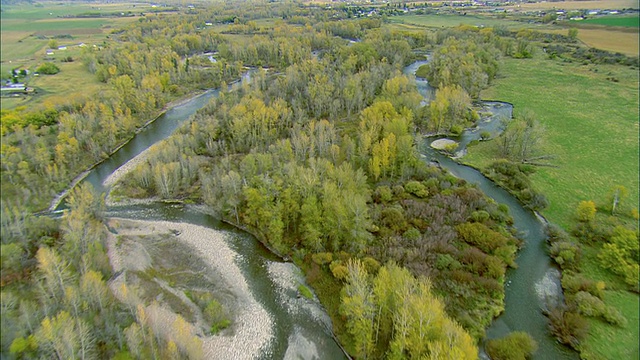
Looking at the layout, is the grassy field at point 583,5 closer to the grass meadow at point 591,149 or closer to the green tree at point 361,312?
the grass meadow at point 591,149

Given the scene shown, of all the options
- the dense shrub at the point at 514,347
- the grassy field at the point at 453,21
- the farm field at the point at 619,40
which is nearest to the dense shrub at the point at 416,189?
the dense shrub at the point at 514,347

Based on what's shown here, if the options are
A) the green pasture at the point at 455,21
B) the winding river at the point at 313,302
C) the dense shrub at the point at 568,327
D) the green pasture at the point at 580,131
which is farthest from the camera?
the green pasture at the point at 455,21

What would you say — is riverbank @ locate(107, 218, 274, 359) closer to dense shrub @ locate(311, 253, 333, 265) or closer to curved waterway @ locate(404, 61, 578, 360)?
dense shrub @ locate(311, 253, 333, 265)

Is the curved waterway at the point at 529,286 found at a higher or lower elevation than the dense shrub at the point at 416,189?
lower

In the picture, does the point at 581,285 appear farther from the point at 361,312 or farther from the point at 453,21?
the point at 453,21

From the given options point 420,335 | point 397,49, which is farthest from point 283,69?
point 420,335

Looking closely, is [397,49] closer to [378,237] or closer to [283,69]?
[283,69]

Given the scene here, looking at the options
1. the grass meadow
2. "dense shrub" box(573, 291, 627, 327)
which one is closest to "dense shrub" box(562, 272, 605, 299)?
the grass meadow
